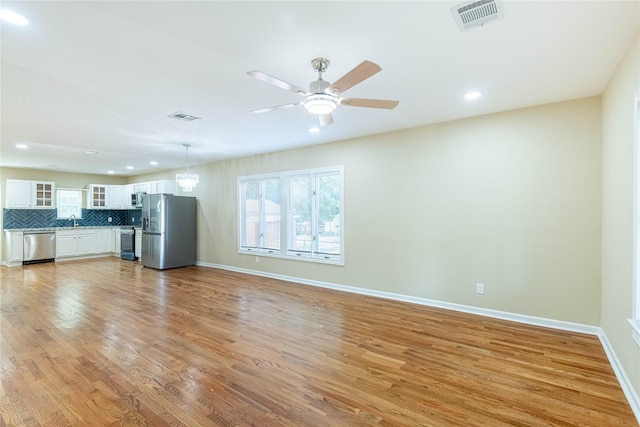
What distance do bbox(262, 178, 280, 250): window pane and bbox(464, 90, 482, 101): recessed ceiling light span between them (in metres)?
3.92

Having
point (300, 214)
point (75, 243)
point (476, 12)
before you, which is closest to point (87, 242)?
point (75, 243)

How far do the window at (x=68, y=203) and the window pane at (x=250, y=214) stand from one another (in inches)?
248

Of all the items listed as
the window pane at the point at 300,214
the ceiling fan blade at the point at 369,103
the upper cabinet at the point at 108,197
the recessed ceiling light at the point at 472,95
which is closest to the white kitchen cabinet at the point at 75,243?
the upper cabinet at the point at 108,197

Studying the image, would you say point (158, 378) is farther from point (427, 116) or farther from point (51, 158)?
point (51, 158)

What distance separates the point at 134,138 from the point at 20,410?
4.14m

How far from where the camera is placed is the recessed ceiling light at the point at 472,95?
10.6 ft

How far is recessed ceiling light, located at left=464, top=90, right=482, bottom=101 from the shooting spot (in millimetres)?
3236

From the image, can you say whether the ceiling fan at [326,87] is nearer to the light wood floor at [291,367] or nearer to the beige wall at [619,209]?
the beige wall at [619,209]

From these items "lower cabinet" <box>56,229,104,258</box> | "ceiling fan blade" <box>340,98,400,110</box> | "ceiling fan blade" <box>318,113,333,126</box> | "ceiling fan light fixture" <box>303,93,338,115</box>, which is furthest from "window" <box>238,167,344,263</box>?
"lower cabinet" <box>56,229,104,258</box>

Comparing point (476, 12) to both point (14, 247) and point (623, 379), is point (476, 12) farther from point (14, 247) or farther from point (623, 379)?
point (14, 247)

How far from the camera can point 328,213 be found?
217 inches

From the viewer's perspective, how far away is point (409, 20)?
2.02 metres

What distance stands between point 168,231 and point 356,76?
664cm

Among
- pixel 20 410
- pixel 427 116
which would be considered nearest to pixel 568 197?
pixel 427 116
